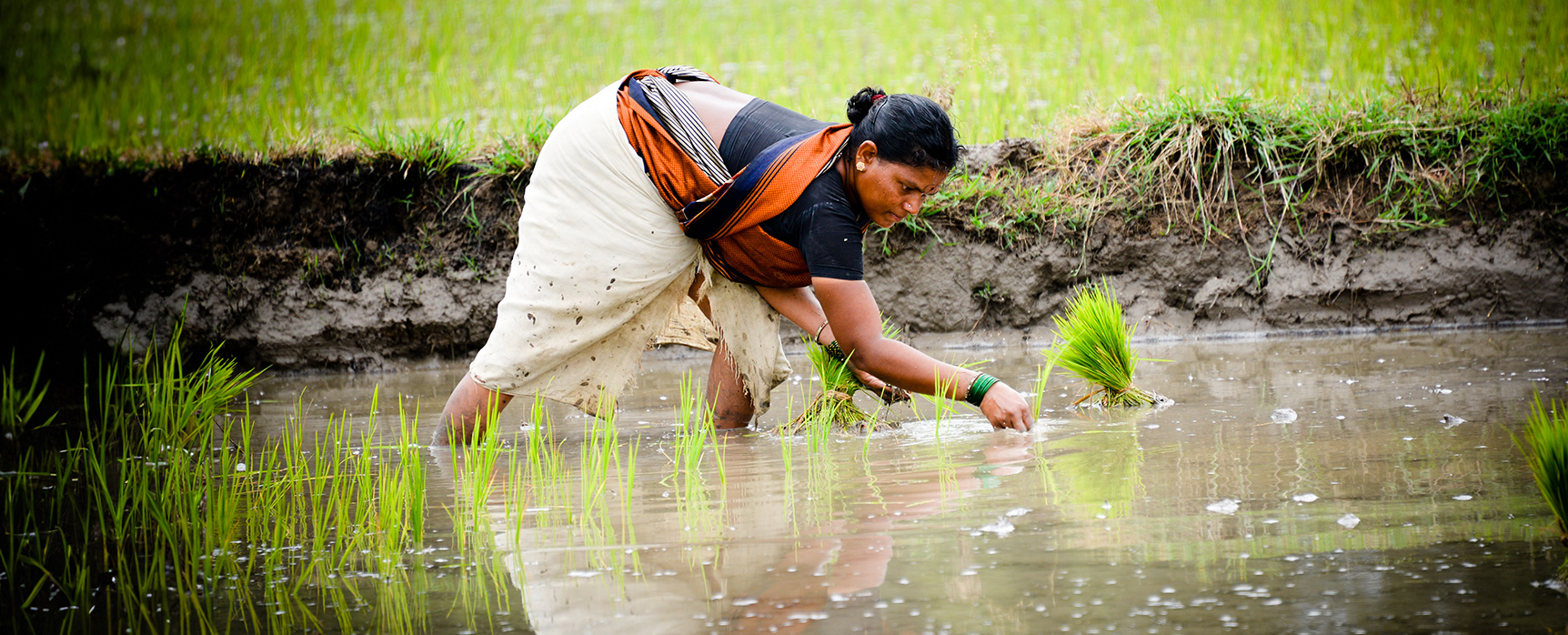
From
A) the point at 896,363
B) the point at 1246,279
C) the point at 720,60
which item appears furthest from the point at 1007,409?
the point at 720,60

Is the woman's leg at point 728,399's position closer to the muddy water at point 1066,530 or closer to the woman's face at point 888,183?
the muddy water at point 1066,530

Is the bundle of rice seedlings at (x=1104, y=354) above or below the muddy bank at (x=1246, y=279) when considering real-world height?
below

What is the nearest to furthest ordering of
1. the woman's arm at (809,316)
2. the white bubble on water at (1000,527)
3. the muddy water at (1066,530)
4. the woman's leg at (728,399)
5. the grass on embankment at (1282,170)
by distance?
the muddy water at (1066,530), the white bubble on water at (1000,527), the woman's arm at (809,316), the woman's leg at (728,399), the grass on embankment at (1282,170)

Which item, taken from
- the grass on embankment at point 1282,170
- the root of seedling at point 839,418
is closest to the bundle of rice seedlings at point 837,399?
the root of seedling at point 839,418

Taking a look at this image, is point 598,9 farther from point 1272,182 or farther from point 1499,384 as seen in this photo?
point 1499,384

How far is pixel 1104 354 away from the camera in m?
3.16

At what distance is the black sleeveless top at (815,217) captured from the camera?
2594 millimetres

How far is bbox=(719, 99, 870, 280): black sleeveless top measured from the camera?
2594 mm

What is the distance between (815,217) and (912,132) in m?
0.32

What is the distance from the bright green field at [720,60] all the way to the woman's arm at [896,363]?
90.5 inches

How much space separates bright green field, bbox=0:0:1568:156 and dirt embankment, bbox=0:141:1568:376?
28cm

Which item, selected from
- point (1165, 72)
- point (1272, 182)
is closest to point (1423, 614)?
point (1272, 182)

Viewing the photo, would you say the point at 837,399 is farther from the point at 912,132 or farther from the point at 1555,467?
the point at 1555,467

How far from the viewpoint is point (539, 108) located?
5.94m
